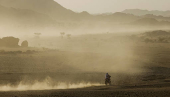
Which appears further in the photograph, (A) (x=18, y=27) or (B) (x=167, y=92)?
(A) (x=18, y=27)

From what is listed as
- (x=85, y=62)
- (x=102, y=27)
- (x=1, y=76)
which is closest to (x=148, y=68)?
(x=85, y=62)

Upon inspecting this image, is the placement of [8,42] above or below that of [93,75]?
above

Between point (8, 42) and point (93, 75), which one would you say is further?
point (8, 42)

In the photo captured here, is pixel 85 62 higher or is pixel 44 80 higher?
pixel 85 62

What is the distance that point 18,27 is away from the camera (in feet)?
394

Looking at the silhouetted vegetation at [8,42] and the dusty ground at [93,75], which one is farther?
the silhouetted vegetation at [8,42]

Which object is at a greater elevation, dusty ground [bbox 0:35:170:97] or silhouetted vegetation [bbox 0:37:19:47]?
silhouetted vegetation [bbox 0:37:19:47]

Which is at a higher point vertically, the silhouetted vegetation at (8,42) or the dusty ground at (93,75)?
the silhouetted vegetation at (8,42)

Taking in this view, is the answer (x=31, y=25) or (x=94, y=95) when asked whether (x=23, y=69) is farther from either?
(x=31, y=25)

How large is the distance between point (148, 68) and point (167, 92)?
1541 cm

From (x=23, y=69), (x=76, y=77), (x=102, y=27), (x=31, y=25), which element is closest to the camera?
(x=76, y=77)

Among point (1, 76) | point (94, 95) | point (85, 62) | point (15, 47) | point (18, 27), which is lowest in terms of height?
point (94, 95)

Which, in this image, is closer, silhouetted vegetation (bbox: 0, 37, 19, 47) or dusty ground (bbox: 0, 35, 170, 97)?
dusty ground (bbox: 0, 35, 170, 97)

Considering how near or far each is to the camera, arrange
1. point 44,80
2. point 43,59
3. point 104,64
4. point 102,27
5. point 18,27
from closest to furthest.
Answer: point 44,80, point 104,64, point 43,59, point 18,27, point 102,27
